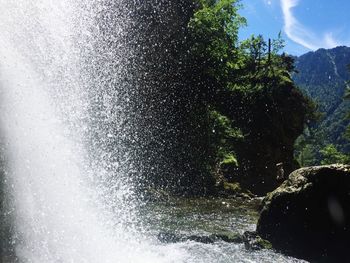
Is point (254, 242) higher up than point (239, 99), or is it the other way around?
point (239, 99)

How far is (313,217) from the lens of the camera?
12688mm

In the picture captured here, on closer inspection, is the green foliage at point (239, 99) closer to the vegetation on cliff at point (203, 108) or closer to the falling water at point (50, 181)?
the vegetation on cliff at point (203, 108)

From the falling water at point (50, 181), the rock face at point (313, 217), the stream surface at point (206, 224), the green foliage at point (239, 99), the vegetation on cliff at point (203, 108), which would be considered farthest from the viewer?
the green foliage at point (239, 99)

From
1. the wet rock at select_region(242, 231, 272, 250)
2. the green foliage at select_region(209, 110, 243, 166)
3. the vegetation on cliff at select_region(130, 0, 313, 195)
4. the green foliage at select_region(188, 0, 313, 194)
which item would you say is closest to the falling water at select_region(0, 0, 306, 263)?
the wet rock at select_region(242, 231, 272, 250)

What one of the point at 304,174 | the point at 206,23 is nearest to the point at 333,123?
the point at 206,23

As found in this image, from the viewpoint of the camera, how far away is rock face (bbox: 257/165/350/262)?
39.5 ft

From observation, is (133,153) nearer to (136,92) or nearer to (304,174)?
→ (136,92)

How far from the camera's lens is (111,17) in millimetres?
31719

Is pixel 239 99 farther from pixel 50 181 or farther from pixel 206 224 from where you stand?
pixel 50 181

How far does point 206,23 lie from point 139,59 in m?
6.95

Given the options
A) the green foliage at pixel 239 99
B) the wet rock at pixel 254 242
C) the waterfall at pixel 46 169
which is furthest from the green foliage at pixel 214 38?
the wet rock at pixel 254 242

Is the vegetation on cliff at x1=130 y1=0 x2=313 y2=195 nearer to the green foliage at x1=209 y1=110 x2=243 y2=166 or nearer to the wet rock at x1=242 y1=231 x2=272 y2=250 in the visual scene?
the green foliage at x1=209 y1=110 x2=243 y2=166

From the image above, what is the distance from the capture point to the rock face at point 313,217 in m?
12.0

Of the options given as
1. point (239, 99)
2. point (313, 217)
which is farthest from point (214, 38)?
point (313, 217)
